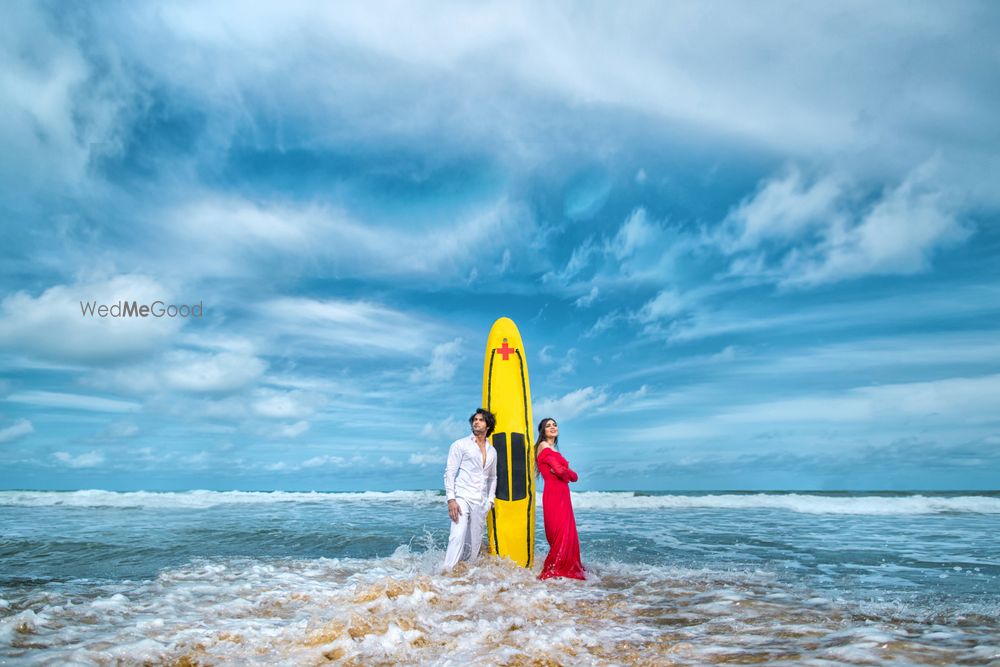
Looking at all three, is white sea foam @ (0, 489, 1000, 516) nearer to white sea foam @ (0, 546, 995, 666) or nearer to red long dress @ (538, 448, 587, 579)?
red long dress @ (538, 448, 587, 579)

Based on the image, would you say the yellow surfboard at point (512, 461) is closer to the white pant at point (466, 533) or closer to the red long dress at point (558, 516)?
the white pant at point (466, 533)

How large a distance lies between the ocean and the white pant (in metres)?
0.30

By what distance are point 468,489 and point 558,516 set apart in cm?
137

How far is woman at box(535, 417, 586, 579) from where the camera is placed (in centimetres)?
792

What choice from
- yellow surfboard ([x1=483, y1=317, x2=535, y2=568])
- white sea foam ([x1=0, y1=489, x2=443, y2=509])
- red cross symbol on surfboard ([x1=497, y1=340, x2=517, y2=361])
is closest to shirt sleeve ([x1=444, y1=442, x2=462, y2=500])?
yellow surfboard ([x1=483, y1=317, x2=535, y2=568])

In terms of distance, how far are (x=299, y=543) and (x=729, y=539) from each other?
32.3 feet

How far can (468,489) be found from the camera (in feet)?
27.6

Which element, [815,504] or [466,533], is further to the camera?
[815,504]

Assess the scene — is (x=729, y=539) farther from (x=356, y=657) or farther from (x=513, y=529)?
(x=356, y=657)

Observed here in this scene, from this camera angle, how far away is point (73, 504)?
86.3 ft

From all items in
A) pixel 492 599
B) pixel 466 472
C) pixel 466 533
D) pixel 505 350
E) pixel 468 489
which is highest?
pixel 505 350

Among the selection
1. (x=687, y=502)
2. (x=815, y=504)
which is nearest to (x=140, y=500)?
(x=687, y=502)

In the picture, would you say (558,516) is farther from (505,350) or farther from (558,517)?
(505,350)

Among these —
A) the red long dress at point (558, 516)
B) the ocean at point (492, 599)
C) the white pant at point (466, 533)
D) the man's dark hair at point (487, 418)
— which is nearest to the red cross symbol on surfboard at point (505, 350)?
the man's dark hair at point (487, 418)
